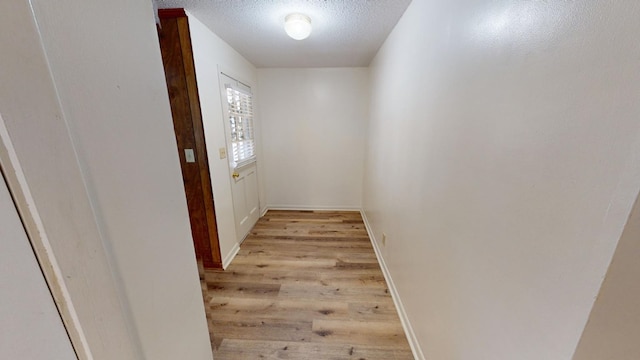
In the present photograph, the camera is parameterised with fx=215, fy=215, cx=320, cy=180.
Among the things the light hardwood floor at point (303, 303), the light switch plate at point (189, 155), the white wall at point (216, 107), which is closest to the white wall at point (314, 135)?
the white wall at point (216, 107)

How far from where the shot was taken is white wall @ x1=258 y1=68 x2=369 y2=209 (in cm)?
315

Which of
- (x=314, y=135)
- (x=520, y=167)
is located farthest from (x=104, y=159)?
(x=314, y=135)

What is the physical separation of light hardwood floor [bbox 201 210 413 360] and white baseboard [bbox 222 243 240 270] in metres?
0.05

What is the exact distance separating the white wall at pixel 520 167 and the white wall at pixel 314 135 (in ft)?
6.40

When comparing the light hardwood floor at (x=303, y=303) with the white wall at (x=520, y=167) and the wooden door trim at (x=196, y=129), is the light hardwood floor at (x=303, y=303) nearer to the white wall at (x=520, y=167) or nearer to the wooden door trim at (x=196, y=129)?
the wooden door trim at (x=196, y=129)

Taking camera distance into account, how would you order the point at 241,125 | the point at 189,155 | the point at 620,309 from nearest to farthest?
the point at 620,309, the point at 189,155, the point at 241,125

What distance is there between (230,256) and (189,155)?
1148mm

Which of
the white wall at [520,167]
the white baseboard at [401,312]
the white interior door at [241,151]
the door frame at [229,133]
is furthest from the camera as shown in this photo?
the white interior door at [241,151]

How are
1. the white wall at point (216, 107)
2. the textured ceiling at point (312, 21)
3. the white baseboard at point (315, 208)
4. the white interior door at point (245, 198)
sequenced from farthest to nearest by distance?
the white baseboard at point (315, 208)
the white interior door at point (245, 198)
the white wall at point (216, 107)
the textured ceiling at point (312, 21)

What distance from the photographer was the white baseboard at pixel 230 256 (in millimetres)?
2197

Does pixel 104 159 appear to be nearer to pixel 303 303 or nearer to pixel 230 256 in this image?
pixel 303 303

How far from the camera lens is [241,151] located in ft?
8.69

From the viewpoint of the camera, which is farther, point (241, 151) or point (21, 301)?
point (241, 151)

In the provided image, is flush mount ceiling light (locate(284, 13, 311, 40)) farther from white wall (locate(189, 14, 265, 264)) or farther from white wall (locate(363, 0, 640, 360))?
white wall (locate(363, 0, 640, 360))
